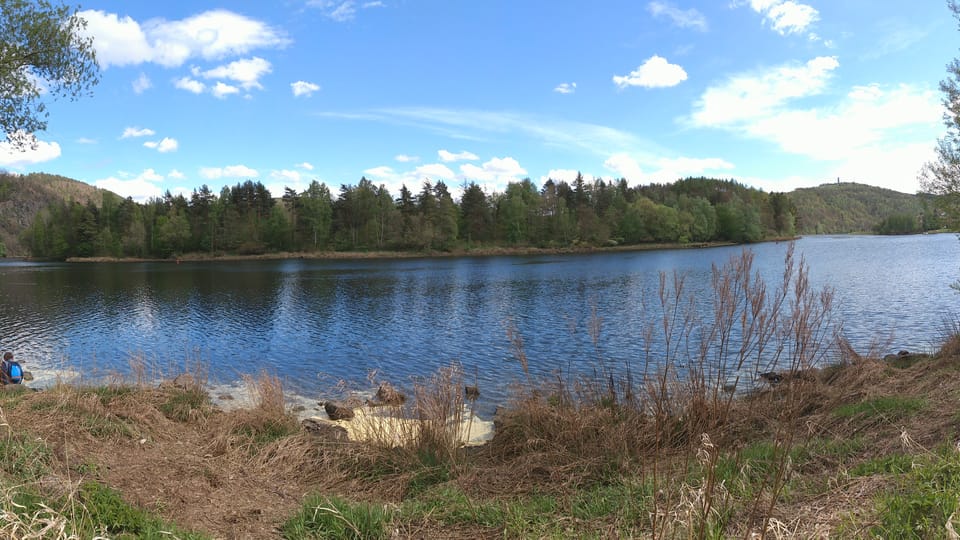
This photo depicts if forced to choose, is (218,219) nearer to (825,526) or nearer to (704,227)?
(704,227)

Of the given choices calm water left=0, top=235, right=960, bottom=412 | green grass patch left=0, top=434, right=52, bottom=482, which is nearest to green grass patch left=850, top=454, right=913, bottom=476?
calm water left=0, top=235, right=960, bottom=412

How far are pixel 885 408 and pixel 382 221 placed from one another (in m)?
106

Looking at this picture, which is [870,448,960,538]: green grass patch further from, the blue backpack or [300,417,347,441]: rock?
the blue backpack

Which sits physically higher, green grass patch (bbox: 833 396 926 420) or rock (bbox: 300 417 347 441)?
green grass patch (bbox: 833 396 926 420)

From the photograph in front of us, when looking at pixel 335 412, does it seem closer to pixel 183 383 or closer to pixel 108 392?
pixel 183 383

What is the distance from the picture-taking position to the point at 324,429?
41.5 ft

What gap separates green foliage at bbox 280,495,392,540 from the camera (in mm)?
5336

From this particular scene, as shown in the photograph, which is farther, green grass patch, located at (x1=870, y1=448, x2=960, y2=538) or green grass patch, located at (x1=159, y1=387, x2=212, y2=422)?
green grass patch, located at (x1=159, y1=387, x2=212, y2=422)

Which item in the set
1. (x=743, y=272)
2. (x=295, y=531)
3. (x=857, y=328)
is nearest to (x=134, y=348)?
(x=295, y=531)

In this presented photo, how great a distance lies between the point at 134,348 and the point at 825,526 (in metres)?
30.1

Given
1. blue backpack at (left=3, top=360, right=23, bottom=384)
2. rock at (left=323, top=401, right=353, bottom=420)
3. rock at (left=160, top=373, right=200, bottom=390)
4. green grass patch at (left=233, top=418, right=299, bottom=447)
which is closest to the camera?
green grass patch at (left=233, top=418, right=299, bottom=447)

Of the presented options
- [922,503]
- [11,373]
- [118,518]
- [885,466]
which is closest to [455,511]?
[118,518]

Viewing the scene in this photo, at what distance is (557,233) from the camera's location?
114 metres

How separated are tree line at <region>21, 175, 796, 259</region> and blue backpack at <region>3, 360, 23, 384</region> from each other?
301 ft
